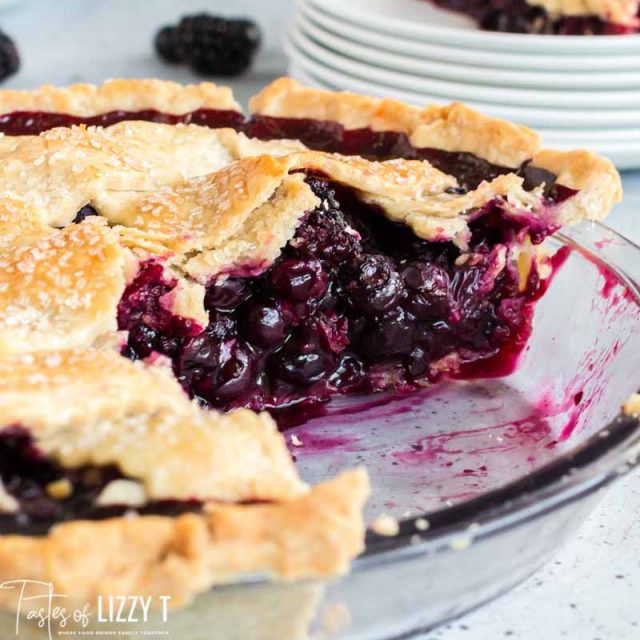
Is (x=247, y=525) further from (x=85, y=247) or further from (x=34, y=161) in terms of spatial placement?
(x=34, y=161)

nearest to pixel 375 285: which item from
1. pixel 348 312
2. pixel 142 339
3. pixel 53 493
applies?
pixel 348 312

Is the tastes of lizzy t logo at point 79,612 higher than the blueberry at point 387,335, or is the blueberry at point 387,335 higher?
the tastes of lizzy t logo at point 79,612

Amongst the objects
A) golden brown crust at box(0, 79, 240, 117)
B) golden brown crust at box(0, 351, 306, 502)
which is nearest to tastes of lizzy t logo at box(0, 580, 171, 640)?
golden brown crust at box(0, 351, 306, 502)

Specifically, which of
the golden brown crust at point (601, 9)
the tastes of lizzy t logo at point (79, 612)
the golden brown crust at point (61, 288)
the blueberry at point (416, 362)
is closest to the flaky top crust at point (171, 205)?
the golden brown crust at point (61, 288)

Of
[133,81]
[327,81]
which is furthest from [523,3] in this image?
[133,81]

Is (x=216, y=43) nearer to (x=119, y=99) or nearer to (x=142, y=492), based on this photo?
(x=119, y=99)

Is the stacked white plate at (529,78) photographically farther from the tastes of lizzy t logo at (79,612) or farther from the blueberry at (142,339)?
the tastes of lizzy t logo at (79,612)
